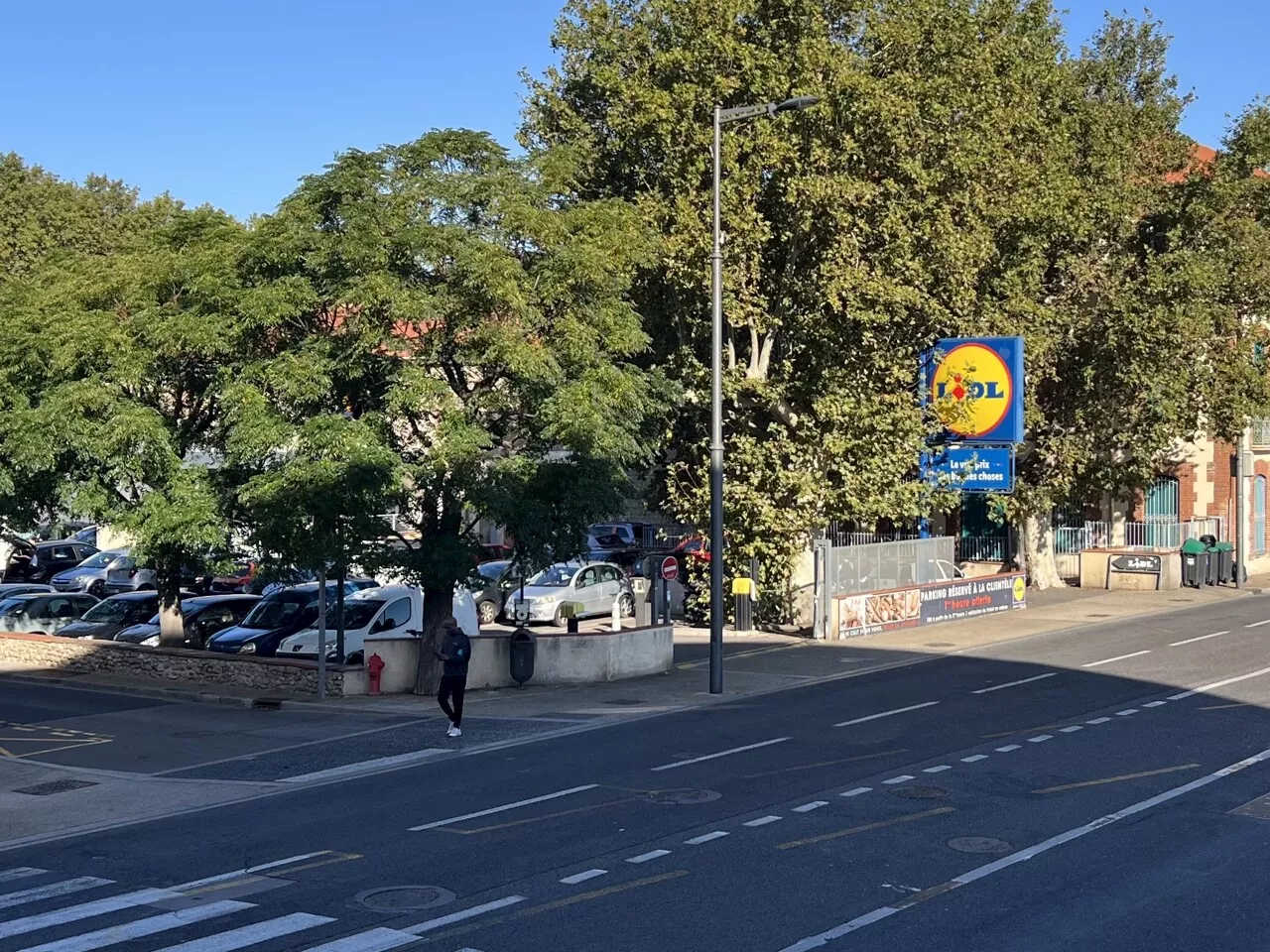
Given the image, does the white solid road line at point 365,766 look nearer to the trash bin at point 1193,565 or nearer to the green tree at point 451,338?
the green tree at point 451,338

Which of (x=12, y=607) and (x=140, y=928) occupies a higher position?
(x=12, y=607)

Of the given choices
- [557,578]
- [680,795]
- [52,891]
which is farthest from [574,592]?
[52,891]

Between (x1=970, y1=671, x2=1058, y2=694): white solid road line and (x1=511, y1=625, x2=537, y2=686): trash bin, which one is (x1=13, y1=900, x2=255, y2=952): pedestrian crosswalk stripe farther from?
(x1=970, y1=671, x2=1058, y2=694): white solid road line

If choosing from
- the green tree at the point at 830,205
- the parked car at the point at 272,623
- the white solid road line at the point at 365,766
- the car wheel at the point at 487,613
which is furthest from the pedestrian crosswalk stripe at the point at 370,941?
the car wheel at the point at 487,613

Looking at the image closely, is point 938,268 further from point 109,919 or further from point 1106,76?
point 109,919

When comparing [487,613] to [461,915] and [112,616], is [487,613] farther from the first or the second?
[461,915]

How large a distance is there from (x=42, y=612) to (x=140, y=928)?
81.2ft

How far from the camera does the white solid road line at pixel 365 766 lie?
52.8 feet

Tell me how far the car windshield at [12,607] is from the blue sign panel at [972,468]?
817 inches

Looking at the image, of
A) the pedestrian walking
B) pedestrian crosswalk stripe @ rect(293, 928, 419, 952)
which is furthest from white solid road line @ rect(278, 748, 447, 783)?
pedestrian crosswalk stripe @ rect(293, 928, 419, 952)

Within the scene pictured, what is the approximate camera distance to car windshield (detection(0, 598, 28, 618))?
3209 centimetres

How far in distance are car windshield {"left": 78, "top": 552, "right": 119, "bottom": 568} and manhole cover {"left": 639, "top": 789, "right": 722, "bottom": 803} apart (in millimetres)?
37212

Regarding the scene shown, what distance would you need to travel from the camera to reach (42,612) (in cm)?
3231

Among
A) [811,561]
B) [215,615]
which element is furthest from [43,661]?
[811,561]
